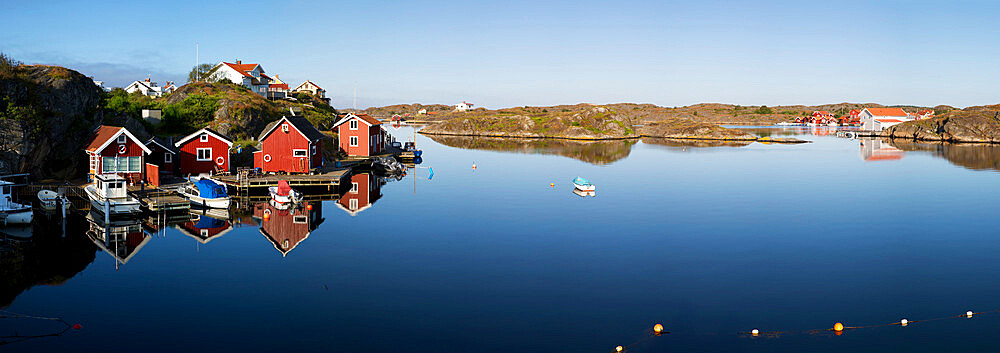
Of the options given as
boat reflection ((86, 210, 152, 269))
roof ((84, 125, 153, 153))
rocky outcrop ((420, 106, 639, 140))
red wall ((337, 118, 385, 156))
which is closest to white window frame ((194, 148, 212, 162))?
roof ((84, 125, 153, 153))

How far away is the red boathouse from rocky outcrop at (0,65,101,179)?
7101mm

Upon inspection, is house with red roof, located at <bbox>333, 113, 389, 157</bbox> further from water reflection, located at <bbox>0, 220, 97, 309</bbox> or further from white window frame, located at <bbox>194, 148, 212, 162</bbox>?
water reflection, located at <bbox>0, 220, 97, 309</bbox>

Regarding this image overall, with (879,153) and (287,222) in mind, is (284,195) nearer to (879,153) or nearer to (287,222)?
(287,222)

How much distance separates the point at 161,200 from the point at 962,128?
151 meters

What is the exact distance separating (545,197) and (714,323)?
103ft

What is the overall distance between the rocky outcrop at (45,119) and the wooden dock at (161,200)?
343 inches

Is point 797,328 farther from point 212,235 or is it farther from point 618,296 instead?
point 212,235

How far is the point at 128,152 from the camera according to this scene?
47.9 metres

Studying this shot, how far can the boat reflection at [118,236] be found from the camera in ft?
103

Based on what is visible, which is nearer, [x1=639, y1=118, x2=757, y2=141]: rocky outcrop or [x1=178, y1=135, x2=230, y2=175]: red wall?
[x1=178, y1=135, x2=230, y2=175]: red wall

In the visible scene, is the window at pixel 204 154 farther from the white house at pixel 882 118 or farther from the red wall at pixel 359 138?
the white house at pixel 882 118

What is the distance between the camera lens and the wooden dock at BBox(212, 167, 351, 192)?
51.7 m

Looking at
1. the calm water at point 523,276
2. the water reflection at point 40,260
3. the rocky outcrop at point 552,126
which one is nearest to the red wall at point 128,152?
the calm water at point 523,276

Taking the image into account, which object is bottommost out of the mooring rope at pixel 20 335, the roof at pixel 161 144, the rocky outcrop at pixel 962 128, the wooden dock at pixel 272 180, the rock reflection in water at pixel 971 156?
the mooring rope at pixel 20 335
